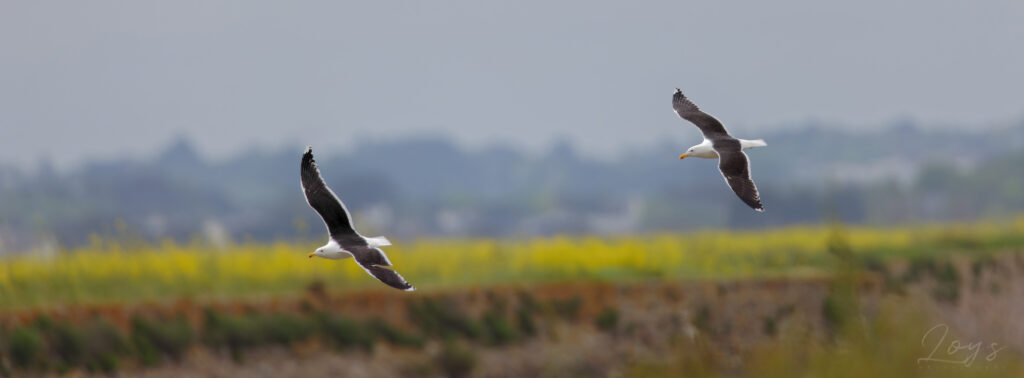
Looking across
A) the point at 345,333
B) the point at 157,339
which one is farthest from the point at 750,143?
the point at 345,333

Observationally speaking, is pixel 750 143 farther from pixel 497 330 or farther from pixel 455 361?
pixel 497 330

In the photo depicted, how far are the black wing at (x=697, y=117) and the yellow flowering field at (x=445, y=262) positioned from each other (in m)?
6.05

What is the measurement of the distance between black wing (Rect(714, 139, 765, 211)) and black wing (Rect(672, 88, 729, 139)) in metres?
0.07

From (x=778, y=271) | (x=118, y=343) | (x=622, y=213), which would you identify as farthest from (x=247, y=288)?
(x=622, y=213)

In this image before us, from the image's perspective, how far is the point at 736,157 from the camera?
170 inches

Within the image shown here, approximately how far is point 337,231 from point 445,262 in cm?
1283

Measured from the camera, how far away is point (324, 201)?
164 inches

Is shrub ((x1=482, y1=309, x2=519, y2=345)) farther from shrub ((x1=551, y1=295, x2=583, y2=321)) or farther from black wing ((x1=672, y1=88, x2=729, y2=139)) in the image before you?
black wing ((x1=672, y1=88, x2=729, y2=139))

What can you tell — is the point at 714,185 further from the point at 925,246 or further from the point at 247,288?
the point at 247,288

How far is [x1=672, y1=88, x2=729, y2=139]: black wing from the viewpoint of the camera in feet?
14.8

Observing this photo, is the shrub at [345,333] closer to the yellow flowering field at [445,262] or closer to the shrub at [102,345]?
the yellow flowering field at [445,262]

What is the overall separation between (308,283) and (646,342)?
12.3ft

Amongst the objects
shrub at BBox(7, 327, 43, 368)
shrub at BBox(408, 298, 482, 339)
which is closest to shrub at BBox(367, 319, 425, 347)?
shrub at BBox(408, 298, 482, 339)

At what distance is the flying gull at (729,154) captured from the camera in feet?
13.4
